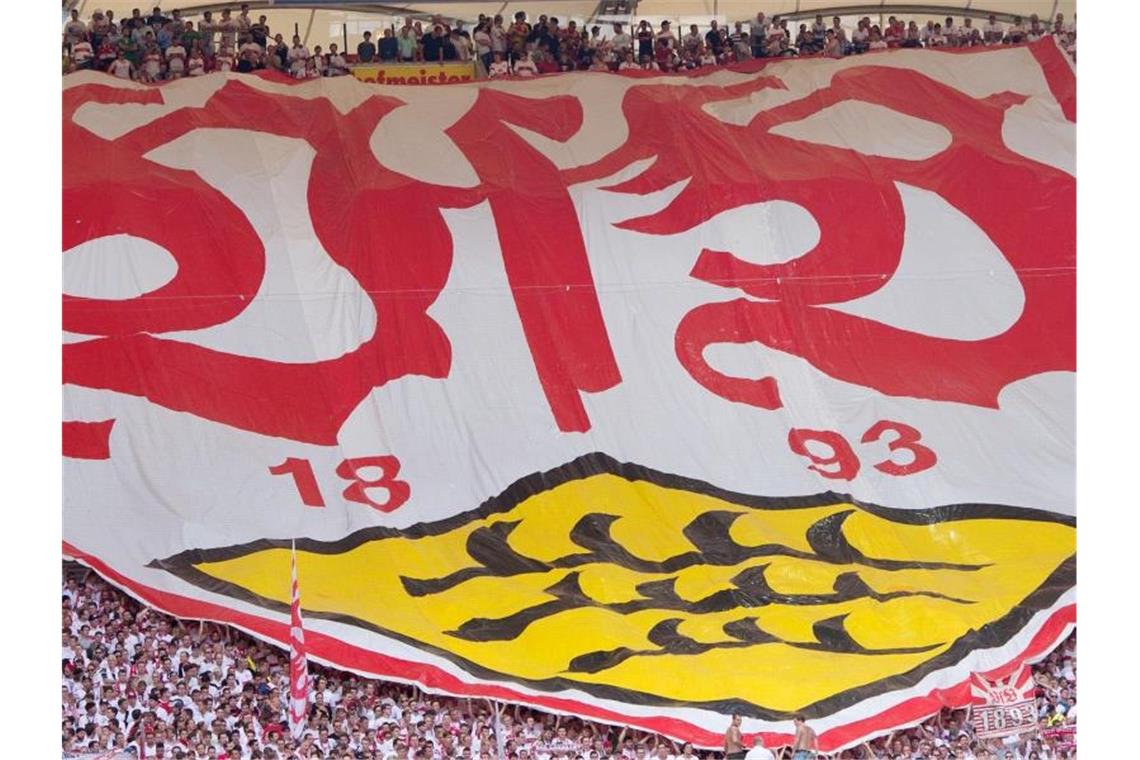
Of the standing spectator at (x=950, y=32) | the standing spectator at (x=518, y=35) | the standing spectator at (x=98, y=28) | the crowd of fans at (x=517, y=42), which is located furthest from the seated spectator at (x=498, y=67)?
the standing spectator at (x=950, y=32)

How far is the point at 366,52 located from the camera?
1762 cm

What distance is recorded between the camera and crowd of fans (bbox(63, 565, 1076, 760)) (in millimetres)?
12492

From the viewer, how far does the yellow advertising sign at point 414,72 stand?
17.5 m

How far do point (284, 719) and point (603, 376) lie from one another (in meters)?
4.40

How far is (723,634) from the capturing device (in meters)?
13.3

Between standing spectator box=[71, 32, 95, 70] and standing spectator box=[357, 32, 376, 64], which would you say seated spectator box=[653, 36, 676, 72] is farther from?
standing spectator box=[71, 32, 95, 70]

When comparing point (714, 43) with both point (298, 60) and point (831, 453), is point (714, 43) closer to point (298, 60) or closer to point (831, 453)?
point (298, 60)

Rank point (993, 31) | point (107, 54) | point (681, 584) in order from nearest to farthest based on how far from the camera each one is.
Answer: point (681, 584) < point (107, 54) < point (993, 31)

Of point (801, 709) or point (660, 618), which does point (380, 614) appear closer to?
point (660, 618)

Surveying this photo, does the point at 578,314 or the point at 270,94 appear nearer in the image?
the point at 578,314

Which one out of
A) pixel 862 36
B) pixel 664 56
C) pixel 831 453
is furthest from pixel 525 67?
pixel 831 453

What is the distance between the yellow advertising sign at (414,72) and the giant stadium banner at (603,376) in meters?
0.66

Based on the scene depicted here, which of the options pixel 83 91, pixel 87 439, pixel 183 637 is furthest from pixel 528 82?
pixel 183 637

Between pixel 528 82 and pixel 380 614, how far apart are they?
21.1ft
